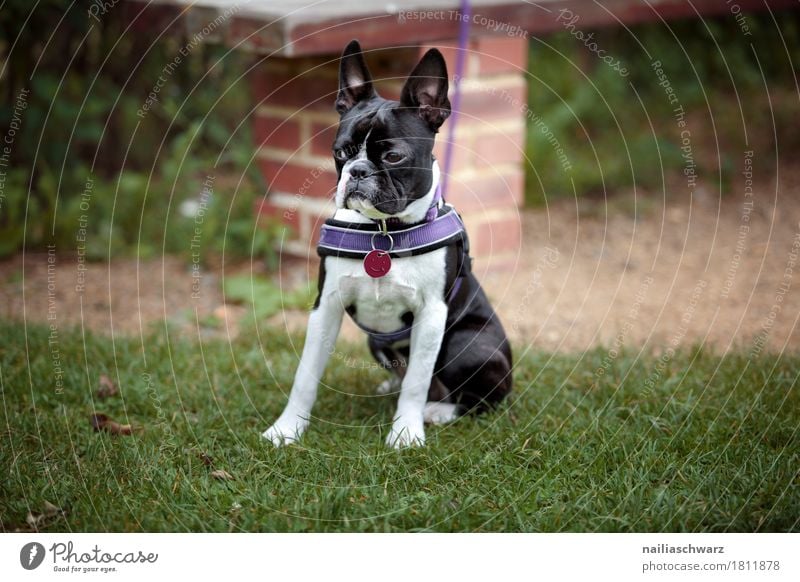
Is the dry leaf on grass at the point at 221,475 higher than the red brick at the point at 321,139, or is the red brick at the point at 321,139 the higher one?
the red brick at the point at 321,139

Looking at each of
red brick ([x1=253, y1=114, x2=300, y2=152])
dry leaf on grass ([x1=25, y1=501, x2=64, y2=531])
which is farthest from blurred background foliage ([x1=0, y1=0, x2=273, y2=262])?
dry leaf on grass ([x1=25, y1=501, x2=64, y2=531])

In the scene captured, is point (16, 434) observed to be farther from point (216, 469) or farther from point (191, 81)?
point (191, 81)

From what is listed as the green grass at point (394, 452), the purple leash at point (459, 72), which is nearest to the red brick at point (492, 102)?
the purple leash at point (459, 72)

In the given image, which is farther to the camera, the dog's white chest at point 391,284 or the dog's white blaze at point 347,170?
the dog's white chest at point 391,284

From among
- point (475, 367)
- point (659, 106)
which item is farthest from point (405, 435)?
point (659, 106)

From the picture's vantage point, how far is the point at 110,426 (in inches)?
164

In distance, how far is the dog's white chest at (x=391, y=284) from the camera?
12.5 ft

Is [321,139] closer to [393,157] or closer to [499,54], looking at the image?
[499,54]

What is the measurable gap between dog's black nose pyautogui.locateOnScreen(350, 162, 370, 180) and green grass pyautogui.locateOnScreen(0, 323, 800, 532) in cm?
126

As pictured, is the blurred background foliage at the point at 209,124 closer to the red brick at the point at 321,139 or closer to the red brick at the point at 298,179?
the red brick at the point at 298,179

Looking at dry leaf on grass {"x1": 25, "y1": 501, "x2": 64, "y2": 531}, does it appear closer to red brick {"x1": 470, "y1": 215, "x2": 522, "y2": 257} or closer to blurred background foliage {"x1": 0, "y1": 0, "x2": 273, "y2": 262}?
blurred background foliage {"x1": 0, "y1": 0, "x2": 273, "y2": 262}

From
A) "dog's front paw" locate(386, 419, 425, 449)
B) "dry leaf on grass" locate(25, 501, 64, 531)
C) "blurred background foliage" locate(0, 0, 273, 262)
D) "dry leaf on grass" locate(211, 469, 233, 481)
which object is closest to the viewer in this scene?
"dry leaf on grass" locate(25, 501, 64, 531)

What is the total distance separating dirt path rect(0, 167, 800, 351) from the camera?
234 inches

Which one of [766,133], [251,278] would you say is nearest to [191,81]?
[251,278]
